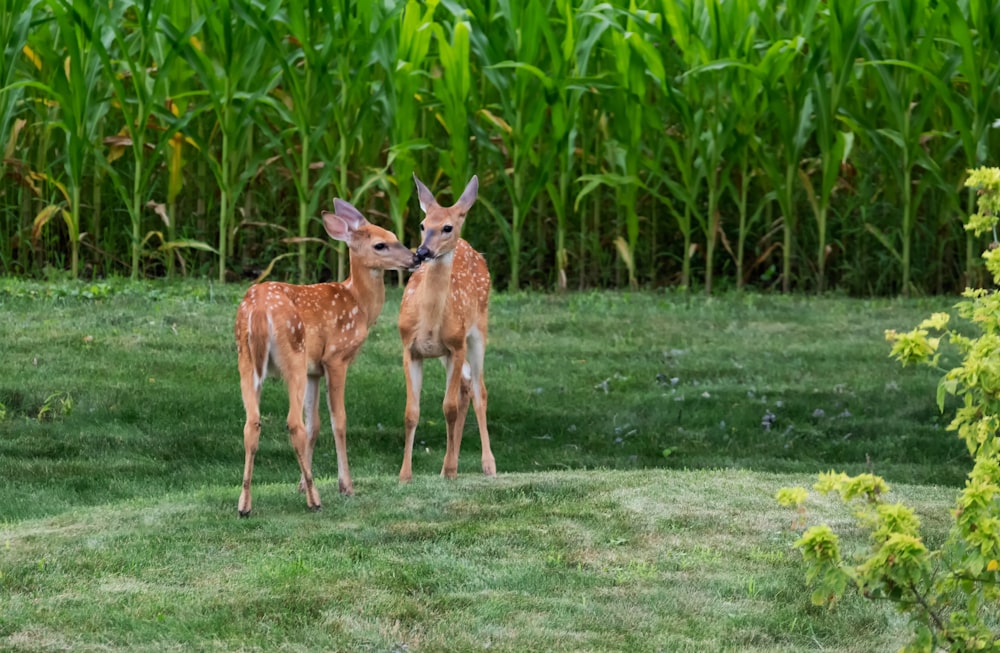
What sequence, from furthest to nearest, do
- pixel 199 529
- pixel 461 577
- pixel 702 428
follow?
pixel 702 428, pixel 199 529, pixel 461 577

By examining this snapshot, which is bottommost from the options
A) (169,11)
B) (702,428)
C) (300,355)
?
(702,428)

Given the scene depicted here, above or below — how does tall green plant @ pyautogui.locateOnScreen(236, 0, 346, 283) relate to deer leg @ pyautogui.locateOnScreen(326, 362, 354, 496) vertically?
above

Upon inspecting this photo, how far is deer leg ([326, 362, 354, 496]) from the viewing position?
6.92 metres

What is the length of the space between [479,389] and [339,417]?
1.19 metres

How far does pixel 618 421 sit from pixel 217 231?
5.34 meters

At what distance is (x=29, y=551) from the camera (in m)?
6.10

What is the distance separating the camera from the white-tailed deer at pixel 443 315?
7180mm

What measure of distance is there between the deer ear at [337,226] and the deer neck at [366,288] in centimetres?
16

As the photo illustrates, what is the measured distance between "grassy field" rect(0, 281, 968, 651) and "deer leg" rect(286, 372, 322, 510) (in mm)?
104

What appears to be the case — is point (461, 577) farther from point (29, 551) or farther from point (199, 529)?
point (29, 551)

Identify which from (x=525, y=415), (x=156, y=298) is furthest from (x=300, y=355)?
(x=156, y=298)

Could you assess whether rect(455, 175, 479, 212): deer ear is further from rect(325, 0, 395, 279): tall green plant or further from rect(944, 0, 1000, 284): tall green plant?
rect(944, 0, 1000, 284): tall green plant

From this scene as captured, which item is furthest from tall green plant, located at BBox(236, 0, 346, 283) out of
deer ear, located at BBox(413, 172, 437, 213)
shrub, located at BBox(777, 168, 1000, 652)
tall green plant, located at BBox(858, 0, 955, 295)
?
shrub, located at BBox(777, 168, 1000, 652)

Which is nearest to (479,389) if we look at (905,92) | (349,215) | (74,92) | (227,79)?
(349,215)
